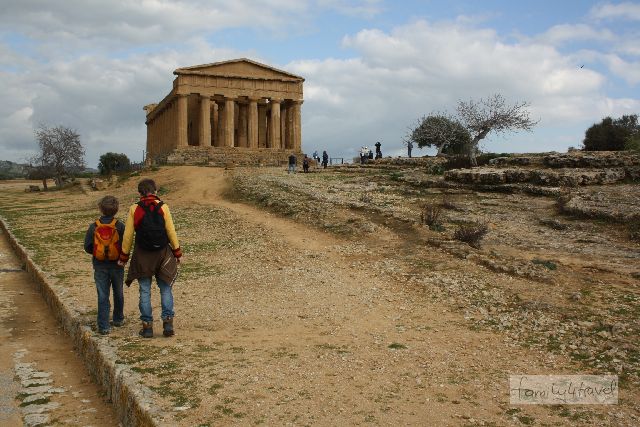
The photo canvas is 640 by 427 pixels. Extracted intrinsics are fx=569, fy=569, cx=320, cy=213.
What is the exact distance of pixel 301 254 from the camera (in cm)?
1363

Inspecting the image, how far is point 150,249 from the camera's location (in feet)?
25.0

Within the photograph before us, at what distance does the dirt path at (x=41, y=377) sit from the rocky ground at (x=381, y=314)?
562 millimetres

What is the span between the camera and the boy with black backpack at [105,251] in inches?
310

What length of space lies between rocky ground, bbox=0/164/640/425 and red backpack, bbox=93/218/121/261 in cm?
111

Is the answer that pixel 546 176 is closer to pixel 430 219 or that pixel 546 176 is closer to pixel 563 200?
pixel 563 200

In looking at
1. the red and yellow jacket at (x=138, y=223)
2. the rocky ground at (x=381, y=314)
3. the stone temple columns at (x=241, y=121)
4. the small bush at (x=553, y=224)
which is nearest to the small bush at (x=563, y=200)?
the rocky ground at (x=381, y=314)

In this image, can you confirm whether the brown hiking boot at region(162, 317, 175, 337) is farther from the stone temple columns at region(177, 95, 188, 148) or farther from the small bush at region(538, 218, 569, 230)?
the stone temple columns at region(177, 95, 188, 148)

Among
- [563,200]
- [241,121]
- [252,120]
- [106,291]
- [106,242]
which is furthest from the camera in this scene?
[241,121]

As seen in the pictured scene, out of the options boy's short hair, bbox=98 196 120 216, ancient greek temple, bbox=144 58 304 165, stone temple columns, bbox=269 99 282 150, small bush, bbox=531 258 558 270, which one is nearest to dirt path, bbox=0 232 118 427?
boy's short hair, bbox=98 196 120 216

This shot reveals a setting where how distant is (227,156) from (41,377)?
3671cm

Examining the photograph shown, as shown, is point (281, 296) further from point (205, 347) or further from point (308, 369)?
point (308, 369)

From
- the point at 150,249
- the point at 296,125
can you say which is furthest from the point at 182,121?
the point at 150,249

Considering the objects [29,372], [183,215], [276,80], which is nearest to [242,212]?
[183,215]

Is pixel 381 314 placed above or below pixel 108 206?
below
